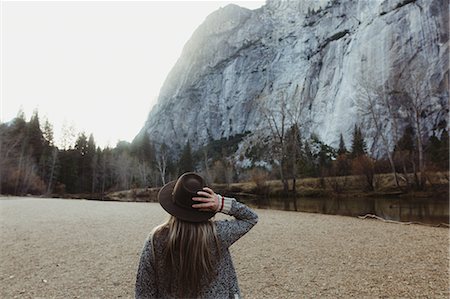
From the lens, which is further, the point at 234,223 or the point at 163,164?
the point at 163,164

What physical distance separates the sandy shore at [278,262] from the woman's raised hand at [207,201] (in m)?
3.29

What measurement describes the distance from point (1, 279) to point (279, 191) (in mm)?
25937

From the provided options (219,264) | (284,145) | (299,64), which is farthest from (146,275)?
(299,64)

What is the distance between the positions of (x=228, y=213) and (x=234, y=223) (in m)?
0.07

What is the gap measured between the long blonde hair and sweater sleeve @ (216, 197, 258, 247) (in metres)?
0.06

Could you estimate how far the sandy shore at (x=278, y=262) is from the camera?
4.58 m

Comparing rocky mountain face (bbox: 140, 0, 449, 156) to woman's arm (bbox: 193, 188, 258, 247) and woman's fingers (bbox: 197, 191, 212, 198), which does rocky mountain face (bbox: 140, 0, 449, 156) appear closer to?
woman's arm (bbox: 193, 188, 258, 247)

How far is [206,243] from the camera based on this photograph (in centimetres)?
155

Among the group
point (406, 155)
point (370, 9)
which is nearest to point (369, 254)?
point (406, 155)

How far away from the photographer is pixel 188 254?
1513 mm

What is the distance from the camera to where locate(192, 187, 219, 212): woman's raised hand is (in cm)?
152

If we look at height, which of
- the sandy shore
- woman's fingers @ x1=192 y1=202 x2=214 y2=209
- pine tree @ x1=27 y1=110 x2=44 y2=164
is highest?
pine tree @ x1=27 y1=110 x2=44 y2=164

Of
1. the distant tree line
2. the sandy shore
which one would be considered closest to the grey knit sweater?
the sandy shore

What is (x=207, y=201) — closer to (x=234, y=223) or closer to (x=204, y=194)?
(x=204, y=194)
